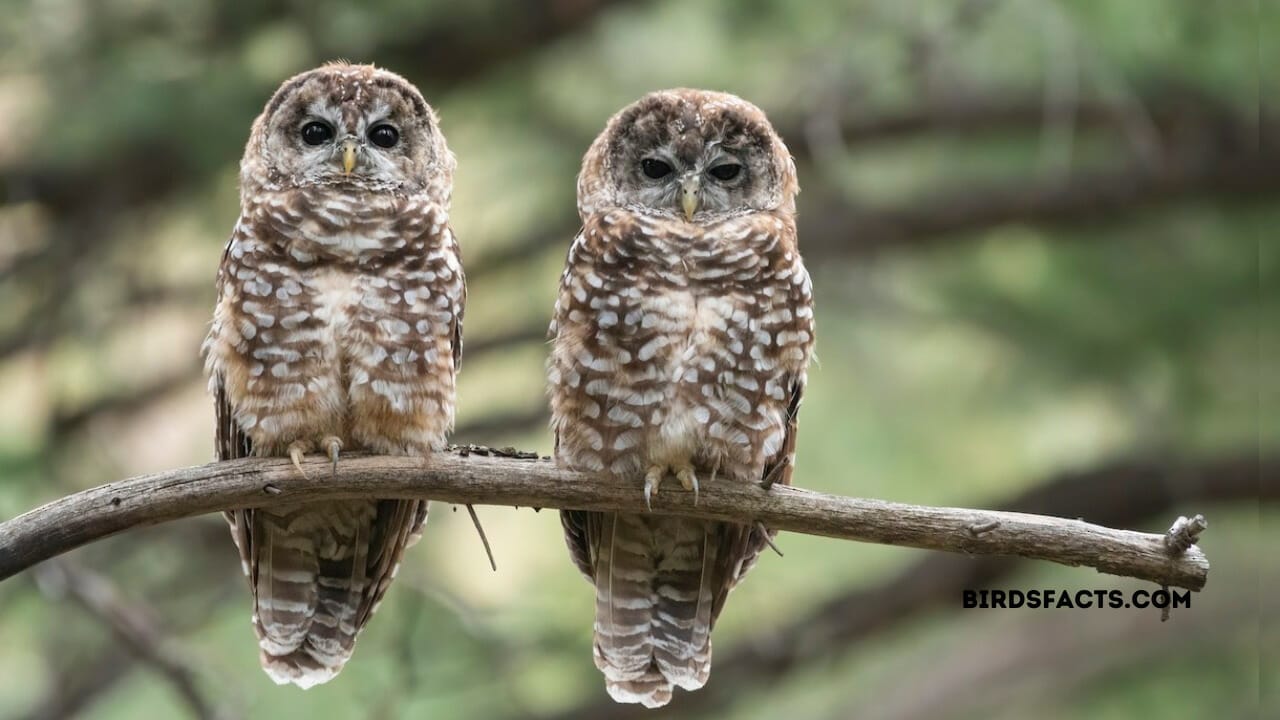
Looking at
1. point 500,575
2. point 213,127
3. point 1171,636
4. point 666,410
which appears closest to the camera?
point 666,410

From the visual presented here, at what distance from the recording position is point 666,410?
358cm

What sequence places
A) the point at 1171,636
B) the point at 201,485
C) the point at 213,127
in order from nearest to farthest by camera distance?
the point at 201,485
the point at 213,127
the point at 1171,636

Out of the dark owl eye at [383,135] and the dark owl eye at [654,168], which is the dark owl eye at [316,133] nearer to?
the dark owl eye at [383,135]

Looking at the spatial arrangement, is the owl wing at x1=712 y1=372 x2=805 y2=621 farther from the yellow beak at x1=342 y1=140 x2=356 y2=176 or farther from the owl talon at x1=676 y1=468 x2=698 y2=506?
the yellow beak at x1=342 y1=140 x2=356 y2=176

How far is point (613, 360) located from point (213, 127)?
2.43 meters

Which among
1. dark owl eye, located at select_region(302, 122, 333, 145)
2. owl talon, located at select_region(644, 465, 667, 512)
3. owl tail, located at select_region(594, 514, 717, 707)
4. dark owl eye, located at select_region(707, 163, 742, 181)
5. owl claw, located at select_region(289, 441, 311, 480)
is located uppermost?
dark owl eye, located at select_region(302, 122, 333, 145)

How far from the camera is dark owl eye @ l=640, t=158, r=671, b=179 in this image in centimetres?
378

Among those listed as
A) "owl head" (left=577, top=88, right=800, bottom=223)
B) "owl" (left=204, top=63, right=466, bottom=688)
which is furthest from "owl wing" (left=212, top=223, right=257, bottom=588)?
"owl head" (left=577, top=88, right=800, bottom=223)

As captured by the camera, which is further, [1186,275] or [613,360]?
[1186,275]

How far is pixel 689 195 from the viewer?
12.1ft

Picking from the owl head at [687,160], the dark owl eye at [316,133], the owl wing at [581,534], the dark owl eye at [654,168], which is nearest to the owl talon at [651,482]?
the owl wing at [581,534]

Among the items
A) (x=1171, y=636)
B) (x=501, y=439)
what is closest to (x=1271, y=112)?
(x=1171, y=636)

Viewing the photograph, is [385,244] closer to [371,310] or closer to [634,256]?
[371,310]

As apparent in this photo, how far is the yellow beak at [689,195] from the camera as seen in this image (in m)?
3.67
